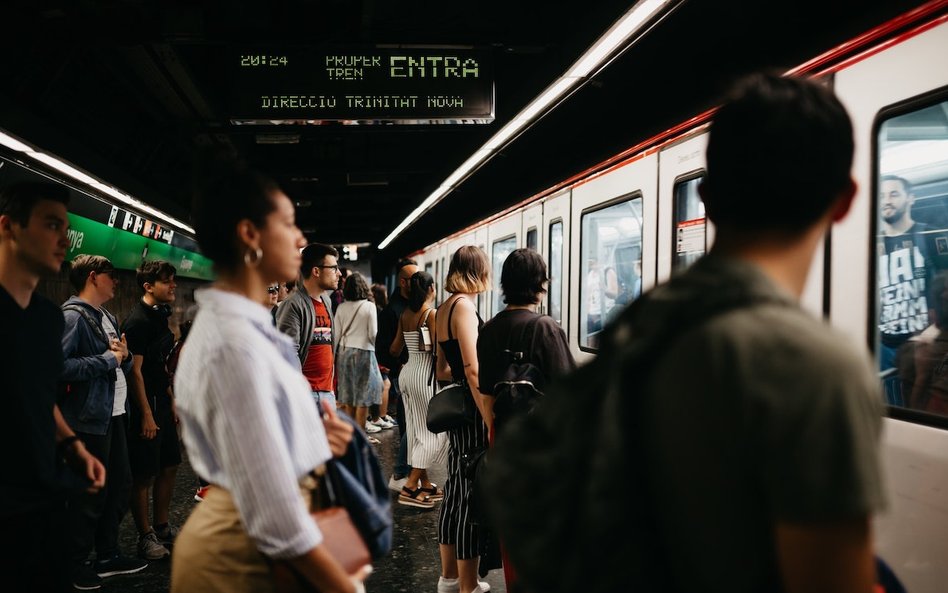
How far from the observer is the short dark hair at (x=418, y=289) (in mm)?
5145

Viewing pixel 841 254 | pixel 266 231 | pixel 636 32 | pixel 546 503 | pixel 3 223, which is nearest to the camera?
pixel 546 503

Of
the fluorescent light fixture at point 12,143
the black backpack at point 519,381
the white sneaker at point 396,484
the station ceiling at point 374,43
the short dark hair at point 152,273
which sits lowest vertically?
the white sneaker at point 396,484

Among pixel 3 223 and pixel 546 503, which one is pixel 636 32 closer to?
pixel 3 223

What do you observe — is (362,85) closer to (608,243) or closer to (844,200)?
(608,243)

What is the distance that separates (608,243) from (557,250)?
1.06 metres

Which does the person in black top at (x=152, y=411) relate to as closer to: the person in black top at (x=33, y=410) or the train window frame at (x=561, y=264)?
the person in black top at (x=33, y=410)

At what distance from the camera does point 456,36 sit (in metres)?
7.08

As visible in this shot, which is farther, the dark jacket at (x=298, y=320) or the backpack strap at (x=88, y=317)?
the dark jacket at (x=298, y=320)

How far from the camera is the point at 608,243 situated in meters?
4.38

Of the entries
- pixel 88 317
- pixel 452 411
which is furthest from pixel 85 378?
pixel 452 411

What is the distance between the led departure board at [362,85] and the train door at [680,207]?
1598mm

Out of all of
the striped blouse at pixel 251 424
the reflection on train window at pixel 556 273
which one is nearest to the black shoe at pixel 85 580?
the striped blouse at pixel 251 424

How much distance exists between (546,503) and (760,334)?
0.33 meters

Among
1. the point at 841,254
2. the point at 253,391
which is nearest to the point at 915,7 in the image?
the point at 841,254
